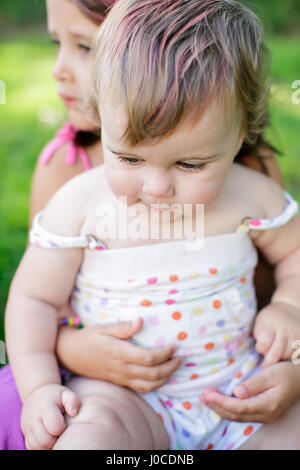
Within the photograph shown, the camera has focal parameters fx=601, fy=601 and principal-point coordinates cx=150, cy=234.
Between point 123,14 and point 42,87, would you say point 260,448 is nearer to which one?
point 123,14

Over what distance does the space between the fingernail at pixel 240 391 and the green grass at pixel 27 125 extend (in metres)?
0.75

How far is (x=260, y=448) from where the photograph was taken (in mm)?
1398

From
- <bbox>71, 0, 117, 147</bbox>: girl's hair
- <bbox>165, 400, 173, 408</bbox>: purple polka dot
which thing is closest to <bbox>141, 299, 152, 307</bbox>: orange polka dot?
<bbox>165, 400, 173, 408</bbox>: purple polka dot

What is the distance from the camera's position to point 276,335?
144 cm

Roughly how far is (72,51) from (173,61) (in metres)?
0.55

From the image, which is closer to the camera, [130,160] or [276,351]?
[130,160]

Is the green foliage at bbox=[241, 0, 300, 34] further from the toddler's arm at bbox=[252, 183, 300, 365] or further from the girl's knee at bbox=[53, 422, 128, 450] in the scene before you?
the girl's knee at bbox=[53, 422, 128, 450]

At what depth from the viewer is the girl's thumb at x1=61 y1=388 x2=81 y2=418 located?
4.22ft

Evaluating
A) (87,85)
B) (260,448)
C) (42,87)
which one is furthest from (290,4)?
(260,448)

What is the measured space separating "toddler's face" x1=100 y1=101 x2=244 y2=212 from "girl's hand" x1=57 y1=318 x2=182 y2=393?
33 cm

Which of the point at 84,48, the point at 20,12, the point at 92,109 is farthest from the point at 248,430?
the point at 20,12

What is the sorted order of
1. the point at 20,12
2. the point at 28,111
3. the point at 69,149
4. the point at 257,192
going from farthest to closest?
1. the point at 20,12
2. the point at 28,111
3. the point at 69,149
4. the point at 257,192

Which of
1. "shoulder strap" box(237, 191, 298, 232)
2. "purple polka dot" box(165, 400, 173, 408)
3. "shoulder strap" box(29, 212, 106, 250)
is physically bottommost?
"purple polka dot" box(165, 400, 173, 408)

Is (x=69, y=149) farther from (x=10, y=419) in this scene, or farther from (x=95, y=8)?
(x=10, y=419)
